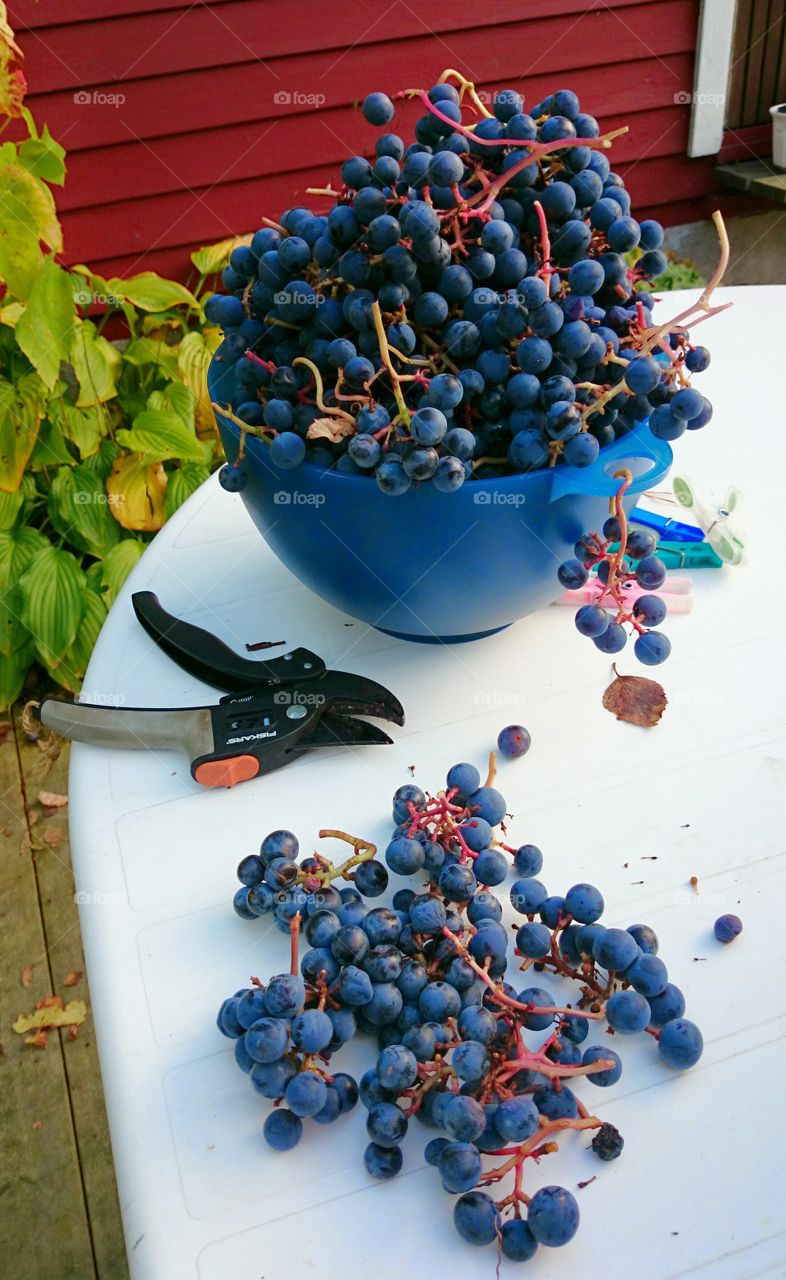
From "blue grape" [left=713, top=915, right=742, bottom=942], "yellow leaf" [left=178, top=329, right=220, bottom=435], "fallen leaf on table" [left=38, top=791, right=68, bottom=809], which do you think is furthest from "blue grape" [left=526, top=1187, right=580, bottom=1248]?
"yellow leaf" [left=178, top=329, right=220, bottom=435]

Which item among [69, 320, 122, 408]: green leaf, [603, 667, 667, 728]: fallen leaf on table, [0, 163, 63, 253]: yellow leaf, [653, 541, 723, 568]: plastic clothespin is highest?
[0, 163, 63, 253]: yellow leaf

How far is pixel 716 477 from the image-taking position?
1137 mm

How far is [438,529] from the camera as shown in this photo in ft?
2.49

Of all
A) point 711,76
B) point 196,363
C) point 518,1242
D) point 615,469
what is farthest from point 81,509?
point 711,76

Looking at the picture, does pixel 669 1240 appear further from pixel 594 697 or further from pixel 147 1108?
pixel 594 697

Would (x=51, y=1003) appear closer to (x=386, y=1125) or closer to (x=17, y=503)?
(x=17, y=503)

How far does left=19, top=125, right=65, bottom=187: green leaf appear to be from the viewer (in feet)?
6.21

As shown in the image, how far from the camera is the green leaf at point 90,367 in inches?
87.7

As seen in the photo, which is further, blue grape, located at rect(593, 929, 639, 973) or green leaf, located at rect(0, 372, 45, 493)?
green leaf, located at rect(0, 372, 45, 493)

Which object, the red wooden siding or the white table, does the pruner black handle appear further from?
the red wooden siding

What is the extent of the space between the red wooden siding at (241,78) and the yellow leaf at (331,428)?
2141 mm

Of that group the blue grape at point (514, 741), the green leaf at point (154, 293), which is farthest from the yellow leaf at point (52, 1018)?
the green leaf at point (154, 293)

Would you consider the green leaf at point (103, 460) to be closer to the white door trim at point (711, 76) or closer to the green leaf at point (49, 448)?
the green leaf at point (49, 448)

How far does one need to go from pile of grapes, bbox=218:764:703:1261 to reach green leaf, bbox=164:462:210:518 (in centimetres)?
161
